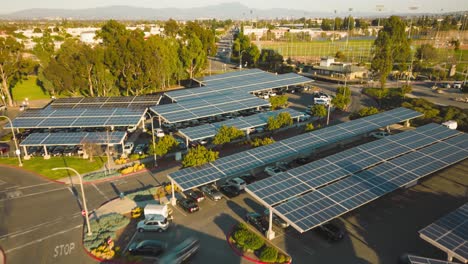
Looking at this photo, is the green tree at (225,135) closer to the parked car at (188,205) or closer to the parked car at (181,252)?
the parked car at (188,205)

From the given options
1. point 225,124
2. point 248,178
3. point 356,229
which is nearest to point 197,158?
point 248,178

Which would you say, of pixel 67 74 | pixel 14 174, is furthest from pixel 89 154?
pixel 67 74

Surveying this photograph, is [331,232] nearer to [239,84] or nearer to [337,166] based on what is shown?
[337,166]

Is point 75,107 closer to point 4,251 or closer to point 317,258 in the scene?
point 4,251

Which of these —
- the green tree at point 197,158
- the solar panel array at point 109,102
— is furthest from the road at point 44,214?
the solar panel array at point 109,102

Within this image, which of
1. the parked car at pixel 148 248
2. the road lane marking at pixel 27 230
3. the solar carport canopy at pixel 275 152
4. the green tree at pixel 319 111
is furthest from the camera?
the green tree at pixel 319 111

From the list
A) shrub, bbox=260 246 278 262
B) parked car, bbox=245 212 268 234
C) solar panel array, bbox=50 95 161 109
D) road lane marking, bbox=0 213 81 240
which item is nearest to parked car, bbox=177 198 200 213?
parked car, bbox=245 212 268 234
